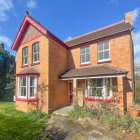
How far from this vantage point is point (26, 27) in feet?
66.9

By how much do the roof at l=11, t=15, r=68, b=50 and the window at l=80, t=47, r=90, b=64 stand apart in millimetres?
2170

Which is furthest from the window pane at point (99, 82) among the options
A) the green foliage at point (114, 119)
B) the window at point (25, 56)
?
the window at point (25, 56)

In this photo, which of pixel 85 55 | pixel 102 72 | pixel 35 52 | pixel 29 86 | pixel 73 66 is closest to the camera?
pixel 102 72

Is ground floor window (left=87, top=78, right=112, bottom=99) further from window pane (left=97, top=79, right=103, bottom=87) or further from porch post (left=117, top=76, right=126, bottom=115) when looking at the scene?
porch post (left=117, top=76, right=126, bottom=115)

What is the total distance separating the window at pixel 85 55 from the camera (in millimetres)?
18403

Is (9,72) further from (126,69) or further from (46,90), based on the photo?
(126,69)

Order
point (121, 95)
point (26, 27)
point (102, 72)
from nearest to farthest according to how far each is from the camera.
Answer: point (121, 95) → point (102, 72) → point (26, 27)

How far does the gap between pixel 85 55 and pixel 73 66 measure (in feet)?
6.33

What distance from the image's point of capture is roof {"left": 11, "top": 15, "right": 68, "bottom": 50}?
56.5ft

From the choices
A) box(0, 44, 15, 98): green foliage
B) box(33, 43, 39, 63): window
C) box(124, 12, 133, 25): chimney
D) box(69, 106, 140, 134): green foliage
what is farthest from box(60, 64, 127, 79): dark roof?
box(0, 44, 15, 98): green foliage

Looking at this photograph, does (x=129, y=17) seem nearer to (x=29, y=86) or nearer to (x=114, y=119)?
(x=114, y=119)

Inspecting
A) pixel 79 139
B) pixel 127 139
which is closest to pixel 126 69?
pixel 127 139

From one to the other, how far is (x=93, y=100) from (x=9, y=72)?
23.9m

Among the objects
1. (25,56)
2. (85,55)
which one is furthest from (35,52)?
(85,55)
